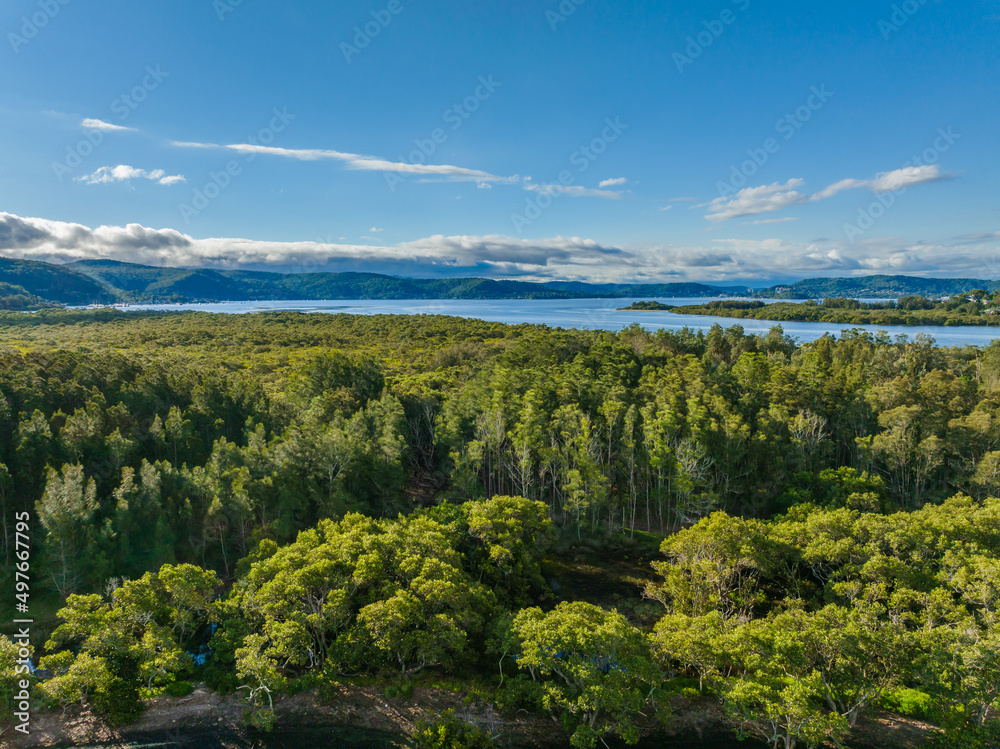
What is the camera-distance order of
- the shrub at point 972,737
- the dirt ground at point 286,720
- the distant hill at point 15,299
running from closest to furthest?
the shrub at point 972,737
the dirt ground at point 286,720
the distant hill at point 15,299

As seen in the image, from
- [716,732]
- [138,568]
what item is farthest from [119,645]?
[716,732]

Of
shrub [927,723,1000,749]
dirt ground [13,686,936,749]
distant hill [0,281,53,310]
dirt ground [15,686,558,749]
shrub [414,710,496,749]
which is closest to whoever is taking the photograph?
shrub [927,723,1000,749]

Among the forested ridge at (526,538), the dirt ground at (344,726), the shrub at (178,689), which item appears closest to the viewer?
the forested ridge at (526,538)

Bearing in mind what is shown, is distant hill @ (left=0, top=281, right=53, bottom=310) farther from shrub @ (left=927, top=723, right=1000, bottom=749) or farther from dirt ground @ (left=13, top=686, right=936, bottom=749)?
shrub @ (left=927, top=723, right=1000, bottom=749)

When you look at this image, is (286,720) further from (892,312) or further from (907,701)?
(892,312)

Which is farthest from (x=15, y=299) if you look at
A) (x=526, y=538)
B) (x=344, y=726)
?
(x=344, y=726)

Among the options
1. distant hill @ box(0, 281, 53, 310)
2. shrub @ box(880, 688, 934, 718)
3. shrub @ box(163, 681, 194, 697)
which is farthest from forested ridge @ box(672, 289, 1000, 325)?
distant hill @ box(0, 281, 53, 310)

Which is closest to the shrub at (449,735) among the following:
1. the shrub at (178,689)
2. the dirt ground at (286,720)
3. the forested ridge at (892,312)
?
the dirt ground at (286,720)

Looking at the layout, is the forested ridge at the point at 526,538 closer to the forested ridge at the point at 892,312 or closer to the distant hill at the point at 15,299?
the forested ridge at the point at 892,312
